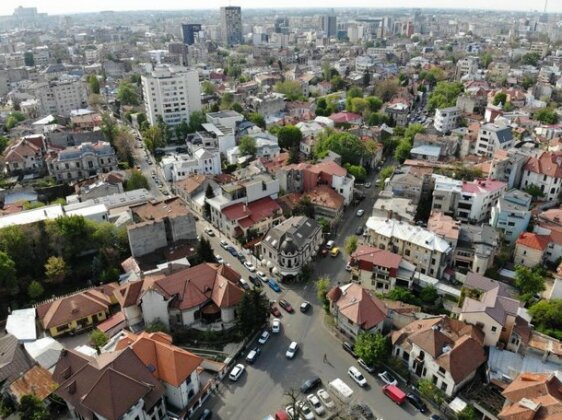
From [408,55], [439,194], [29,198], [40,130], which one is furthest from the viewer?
[408,55]

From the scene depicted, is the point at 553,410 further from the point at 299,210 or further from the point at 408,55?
the point at 408,55

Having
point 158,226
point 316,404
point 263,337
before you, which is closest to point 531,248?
point 316,404

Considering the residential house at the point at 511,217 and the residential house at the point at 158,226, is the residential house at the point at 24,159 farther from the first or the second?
the residential house at the point at 511,217

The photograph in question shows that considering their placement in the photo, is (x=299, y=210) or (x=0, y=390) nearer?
(x=0, y=390)

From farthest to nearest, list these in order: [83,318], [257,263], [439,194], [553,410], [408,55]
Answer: [408,55] < [439,194] < [257,263] < [83,318] < [553,410]

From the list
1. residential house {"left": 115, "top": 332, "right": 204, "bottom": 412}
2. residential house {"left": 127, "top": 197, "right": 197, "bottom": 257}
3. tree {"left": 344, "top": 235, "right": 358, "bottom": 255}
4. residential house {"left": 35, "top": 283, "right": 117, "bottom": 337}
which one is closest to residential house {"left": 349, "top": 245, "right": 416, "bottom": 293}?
tree {"left": 344, "top": 235, "right": 358, "bottom": 255}

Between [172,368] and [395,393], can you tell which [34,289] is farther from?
[395,393]

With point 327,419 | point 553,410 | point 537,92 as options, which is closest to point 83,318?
point 327,419
